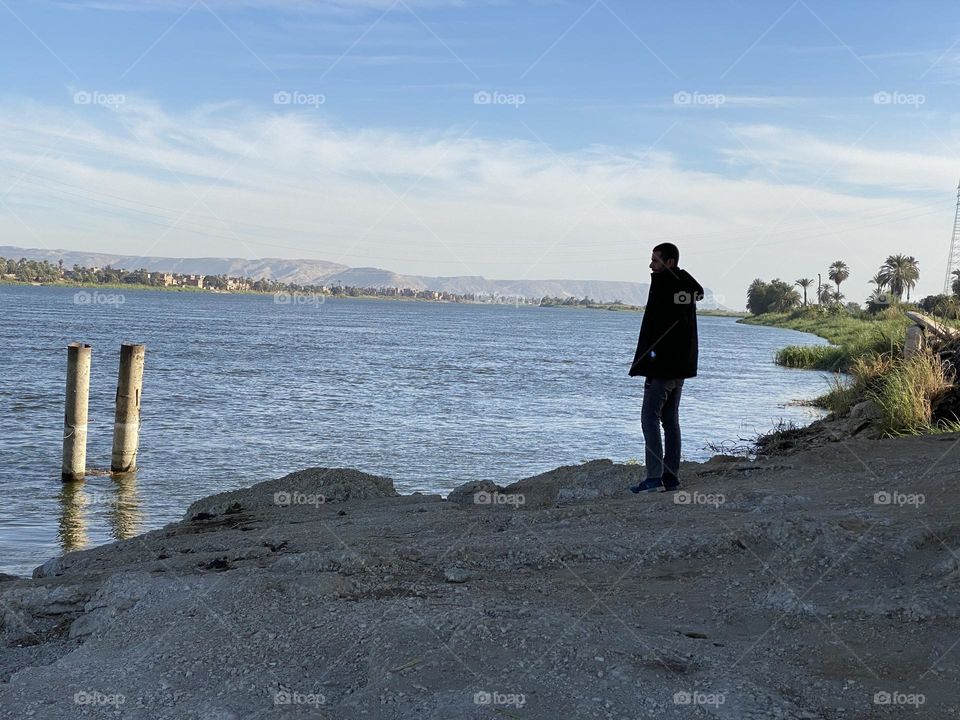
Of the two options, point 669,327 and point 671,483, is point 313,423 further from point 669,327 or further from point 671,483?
point 669,327

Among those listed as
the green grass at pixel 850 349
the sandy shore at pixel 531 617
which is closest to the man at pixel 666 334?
the sandy shore at pixel 531 617

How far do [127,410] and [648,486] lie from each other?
10444 millimetres

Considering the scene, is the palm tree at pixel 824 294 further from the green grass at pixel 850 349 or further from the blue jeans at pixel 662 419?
the blue jeans at pixel 662 419

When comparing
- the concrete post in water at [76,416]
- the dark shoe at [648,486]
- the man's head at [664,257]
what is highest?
the man's head at [664,257]

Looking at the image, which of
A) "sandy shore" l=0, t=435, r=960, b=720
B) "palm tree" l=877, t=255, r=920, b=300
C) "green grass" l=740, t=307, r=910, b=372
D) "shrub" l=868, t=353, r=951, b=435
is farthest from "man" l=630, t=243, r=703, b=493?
"palm tree" l=877, t=255, r=920, b=300

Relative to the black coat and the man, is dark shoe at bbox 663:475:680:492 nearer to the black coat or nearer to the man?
the man

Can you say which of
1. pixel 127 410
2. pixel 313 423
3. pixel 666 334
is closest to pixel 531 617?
pixel 666 334

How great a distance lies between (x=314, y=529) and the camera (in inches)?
339

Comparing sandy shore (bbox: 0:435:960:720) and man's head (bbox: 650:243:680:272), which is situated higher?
man's head (bbox: 650:243:680:272)

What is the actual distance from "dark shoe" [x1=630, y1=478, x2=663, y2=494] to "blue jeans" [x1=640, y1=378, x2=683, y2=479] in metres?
0.06

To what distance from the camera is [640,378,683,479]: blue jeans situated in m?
8.87

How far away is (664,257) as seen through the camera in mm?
8680

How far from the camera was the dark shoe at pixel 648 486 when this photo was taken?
9297mm

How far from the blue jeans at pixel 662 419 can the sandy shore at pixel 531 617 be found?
57 centimetres
